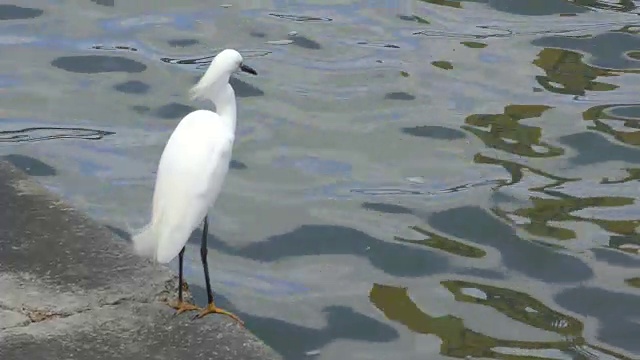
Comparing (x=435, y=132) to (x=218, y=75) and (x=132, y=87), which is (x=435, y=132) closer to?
(x=132, y=87)

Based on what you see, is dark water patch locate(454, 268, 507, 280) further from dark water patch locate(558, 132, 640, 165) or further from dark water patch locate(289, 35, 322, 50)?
dark water patch locate(289, 35, 322, 50)

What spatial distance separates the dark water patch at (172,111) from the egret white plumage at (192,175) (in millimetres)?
3293

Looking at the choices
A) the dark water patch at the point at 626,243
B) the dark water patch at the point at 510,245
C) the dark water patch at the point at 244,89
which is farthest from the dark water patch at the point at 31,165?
the dark water patch at the point at 626,243

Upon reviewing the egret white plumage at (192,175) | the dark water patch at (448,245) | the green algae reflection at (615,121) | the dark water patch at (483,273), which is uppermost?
the egret white plumage at (192,175)

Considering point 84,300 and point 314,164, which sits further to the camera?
point 314,164

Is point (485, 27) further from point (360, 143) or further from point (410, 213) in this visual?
point (410, 213)

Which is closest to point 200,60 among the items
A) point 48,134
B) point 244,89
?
point 244,89

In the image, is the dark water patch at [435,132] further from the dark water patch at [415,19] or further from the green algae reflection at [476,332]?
the dark water patch at [415,19]

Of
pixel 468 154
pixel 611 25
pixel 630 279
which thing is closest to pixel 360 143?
pixel 468 154

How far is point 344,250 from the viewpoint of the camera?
20.8 feet

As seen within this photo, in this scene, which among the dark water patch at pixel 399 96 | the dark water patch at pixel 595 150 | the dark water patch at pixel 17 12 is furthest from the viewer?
the dark water patch at pixel 17 12

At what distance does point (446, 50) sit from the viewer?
877 cm

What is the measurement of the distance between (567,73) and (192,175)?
491 cm

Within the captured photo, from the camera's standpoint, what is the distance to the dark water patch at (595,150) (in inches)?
289
